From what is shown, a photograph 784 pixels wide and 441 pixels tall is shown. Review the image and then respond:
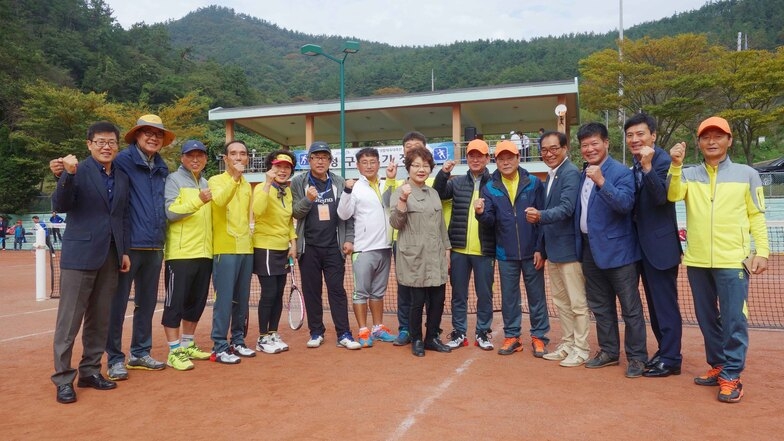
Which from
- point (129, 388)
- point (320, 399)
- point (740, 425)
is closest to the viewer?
point (740, 425)

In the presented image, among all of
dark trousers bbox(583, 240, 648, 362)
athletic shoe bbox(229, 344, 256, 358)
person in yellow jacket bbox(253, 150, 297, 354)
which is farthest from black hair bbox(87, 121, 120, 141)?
dark trousers bbox(583, 240, 648, 362)

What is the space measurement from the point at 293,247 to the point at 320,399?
198 cm

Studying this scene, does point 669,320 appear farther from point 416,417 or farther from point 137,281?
point 137,281

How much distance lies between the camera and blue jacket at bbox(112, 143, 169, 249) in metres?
Result: 4.76

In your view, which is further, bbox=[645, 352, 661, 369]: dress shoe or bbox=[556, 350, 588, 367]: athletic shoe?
bbox=[556, 350, 588, 367]: athletic shoe

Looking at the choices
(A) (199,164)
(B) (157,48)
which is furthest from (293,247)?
(B) (157,48)

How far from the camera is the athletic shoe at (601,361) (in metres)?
4.95

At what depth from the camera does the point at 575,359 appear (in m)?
5.04

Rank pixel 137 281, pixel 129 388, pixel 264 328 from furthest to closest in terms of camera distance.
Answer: pixel 264 328 < pixel 137 281 < pixel 129 388

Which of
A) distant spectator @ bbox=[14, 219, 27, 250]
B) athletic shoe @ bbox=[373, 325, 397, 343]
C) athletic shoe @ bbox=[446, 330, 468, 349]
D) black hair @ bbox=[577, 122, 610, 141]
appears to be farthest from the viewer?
distant spectator @ bbox=[14, 219, 27, 250]

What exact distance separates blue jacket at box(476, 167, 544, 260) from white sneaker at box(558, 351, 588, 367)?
1.01m

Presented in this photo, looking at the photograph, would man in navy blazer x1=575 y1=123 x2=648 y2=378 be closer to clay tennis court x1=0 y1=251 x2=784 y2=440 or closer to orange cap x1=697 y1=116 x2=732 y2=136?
clay tennis court x1=0 y1=251 x2=784 y2=440

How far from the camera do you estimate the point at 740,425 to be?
3.56 meters

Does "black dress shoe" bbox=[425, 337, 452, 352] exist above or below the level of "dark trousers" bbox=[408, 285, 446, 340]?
below
